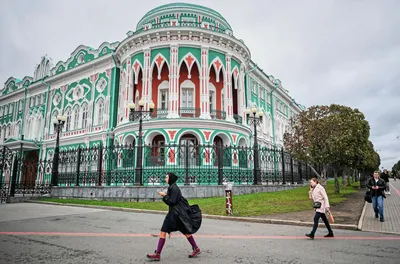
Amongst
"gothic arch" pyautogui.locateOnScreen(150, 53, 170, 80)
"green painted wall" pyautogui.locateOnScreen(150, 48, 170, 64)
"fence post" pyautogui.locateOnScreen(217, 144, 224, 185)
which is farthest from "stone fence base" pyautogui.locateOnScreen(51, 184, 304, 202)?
"green painted wall" pyautogui.locateOnScreen(150, 48, 170, 64)

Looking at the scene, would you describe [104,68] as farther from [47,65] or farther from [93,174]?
[93,174]

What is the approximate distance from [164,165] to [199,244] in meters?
9.34

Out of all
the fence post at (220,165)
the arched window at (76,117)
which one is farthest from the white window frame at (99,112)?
the fence post at (220,165)

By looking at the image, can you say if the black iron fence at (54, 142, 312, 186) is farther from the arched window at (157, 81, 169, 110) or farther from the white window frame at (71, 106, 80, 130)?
the white window frame at (71, 106, 80, 130)

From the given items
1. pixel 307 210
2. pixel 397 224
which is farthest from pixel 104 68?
pixel 397 224

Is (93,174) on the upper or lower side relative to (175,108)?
lower

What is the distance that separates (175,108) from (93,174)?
22.7 ft

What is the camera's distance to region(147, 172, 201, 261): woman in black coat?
174 inches

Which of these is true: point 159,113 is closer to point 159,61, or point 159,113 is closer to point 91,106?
point 159,61

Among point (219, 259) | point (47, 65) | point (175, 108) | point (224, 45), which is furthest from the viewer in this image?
point (47, 65)

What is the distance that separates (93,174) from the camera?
52.5ft

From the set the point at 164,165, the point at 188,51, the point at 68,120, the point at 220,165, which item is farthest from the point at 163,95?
the point at 68,120

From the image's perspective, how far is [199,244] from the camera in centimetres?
554

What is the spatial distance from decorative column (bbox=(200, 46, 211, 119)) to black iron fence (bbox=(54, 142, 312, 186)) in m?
4.15
